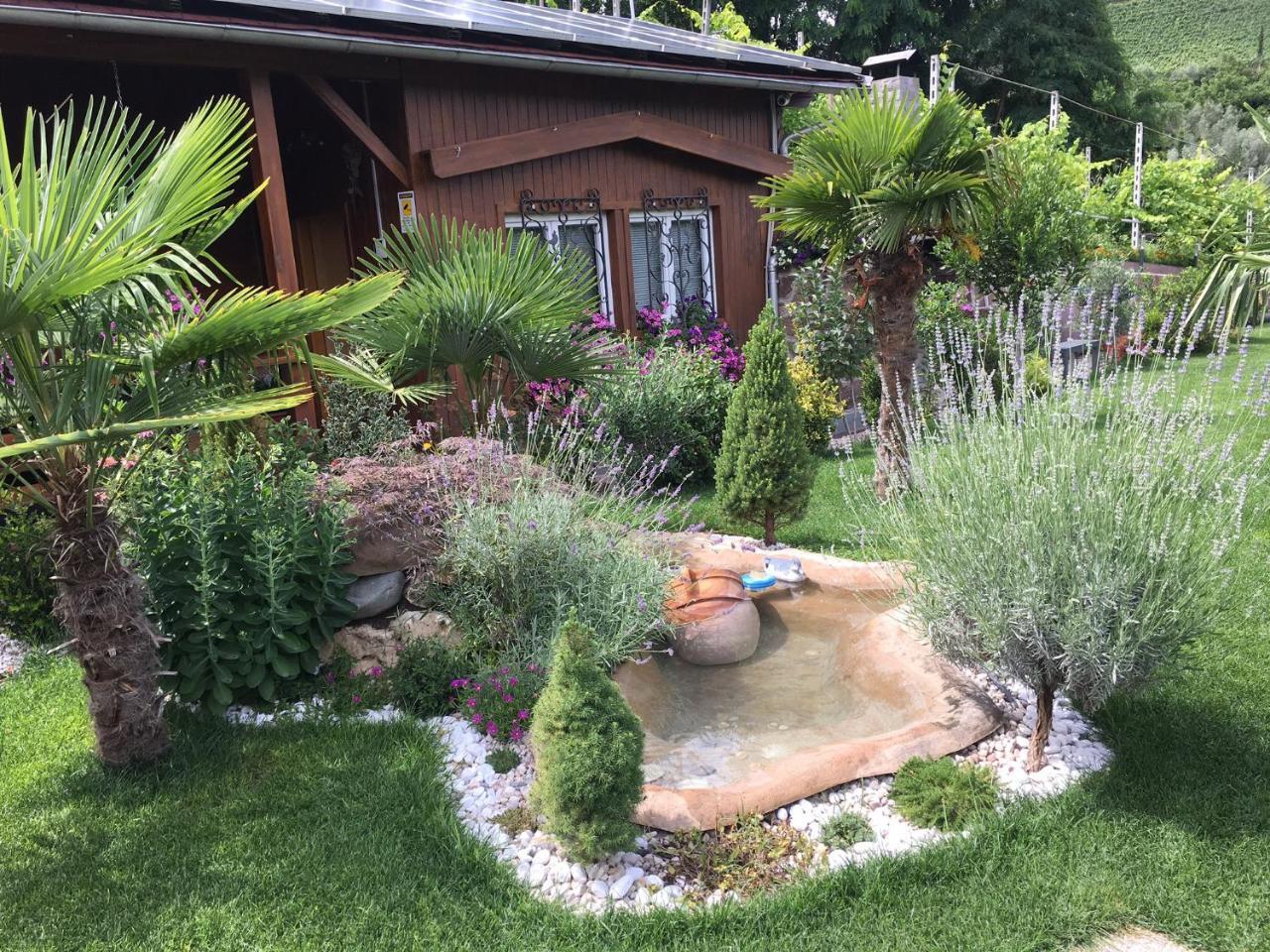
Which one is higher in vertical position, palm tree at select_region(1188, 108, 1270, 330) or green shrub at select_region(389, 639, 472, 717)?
palm tree at select_region(1188, 108, 1270, 330)

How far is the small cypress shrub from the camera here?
2863 mm

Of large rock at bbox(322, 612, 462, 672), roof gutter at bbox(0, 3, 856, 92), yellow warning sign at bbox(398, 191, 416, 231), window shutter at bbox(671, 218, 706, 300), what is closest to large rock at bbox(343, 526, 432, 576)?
large rock at bbox(322, 612, 462, 672)

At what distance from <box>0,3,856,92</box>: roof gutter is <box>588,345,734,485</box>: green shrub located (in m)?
2.46

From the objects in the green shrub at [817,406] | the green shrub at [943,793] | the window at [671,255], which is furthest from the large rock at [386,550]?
the window at [671,255]

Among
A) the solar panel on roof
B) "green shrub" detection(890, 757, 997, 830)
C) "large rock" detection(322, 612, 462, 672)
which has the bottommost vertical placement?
"green shrub" detection(890, 757, 997, 830)

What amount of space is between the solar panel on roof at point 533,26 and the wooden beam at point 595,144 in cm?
71

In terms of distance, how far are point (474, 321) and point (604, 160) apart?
3.90 m

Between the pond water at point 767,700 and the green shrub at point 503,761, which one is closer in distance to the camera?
the green shrub at point 503,761

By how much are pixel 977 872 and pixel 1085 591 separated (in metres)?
0.97

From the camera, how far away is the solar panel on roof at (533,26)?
634 centimetres

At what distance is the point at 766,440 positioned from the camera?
565 centimetres

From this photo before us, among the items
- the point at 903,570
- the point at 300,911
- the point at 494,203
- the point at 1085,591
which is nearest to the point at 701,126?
the point at 494,203

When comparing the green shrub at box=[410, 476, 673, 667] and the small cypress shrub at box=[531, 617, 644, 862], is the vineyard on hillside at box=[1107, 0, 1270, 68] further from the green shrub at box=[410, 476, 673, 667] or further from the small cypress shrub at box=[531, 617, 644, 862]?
the small cypress shrub at box=[531, 617, 644, 862]

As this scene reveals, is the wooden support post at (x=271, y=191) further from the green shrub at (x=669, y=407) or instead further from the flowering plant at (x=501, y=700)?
the flowering plant at (x=501, y=700)
